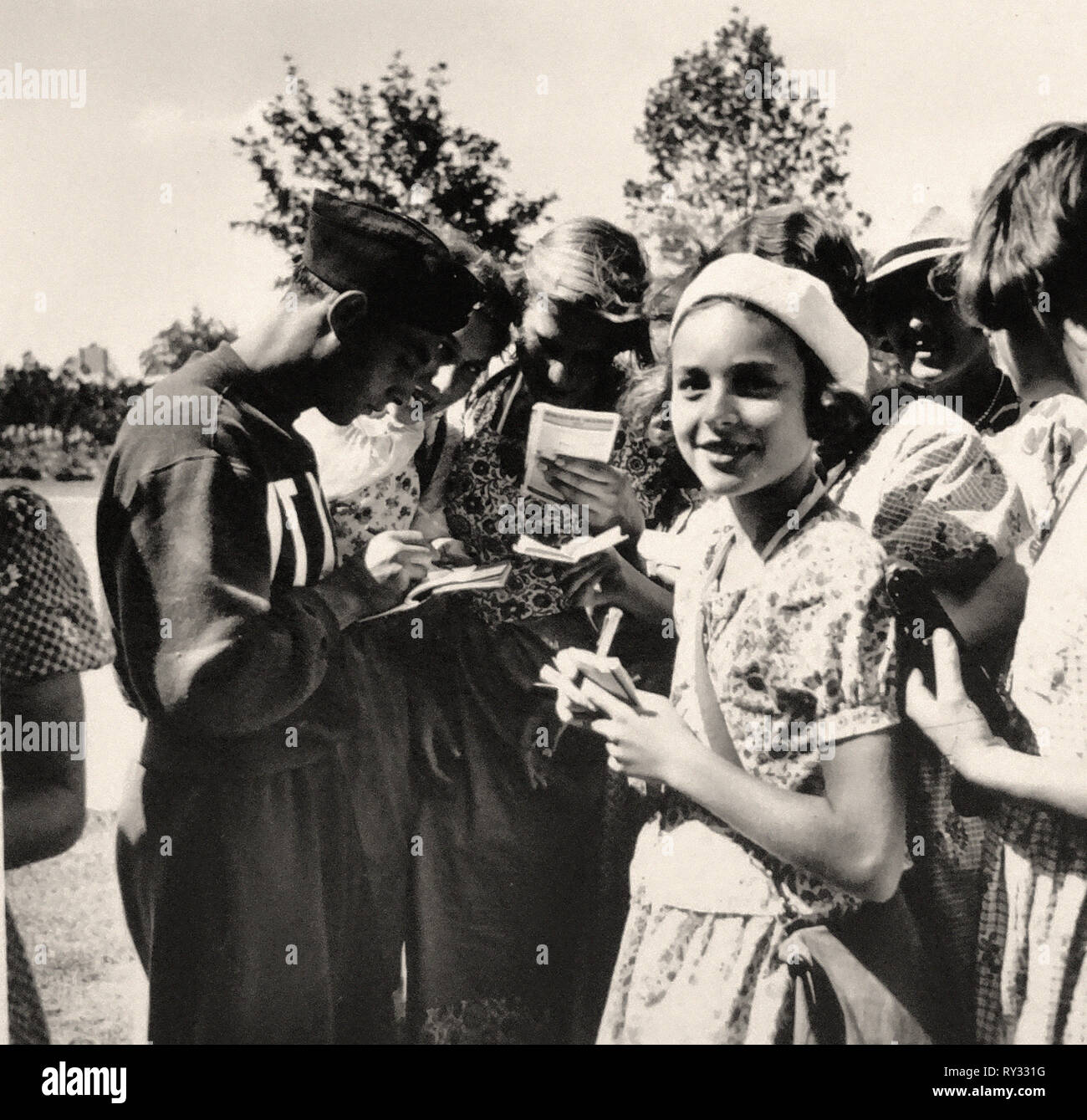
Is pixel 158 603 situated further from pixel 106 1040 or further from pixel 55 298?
pixel 106 1040

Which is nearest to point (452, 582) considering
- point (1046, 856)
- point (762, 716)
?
point (762, 716)

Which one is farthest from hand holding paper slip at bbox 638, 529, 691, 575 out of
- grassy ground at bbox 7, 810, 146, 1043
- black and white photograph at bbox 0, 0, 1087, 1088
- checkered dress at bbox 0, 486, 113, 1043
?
grassy ground at bbox 7, 810, 146, 1043

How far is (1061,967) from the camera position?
3.44m

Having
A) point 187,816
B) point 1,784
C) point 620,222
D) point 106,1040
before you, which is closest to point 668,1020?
point 187,816

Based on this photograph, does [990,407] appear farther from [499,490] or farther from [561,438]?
[499,490]

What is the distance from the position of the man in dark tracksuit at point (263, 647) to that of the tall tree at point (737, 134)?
2.42 feet

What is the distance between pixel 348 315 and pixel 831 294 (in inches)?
50.9

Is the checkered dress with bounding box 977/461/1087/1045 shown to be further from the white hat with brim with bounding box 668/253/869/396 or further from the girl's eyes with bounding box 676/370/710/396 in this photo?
the girl's eyes with bounding box 676/370/710/396

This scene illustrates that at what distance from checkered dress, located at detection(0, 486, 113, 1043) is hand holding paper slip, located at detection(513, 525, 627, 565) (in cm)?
115

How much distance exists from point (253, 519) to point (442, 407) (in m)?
0.61

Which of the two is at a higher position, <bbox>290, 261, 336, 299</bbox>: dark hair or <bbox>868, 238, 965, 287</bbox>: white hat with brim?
<bbox>868, 238, 965, 287</bbox>: white hat with brim

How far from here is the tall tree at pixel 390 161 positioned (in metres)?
3.84

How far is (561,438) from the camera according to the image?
3.64 metres

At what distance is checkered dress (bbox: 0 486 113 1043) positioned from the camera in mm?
3492
